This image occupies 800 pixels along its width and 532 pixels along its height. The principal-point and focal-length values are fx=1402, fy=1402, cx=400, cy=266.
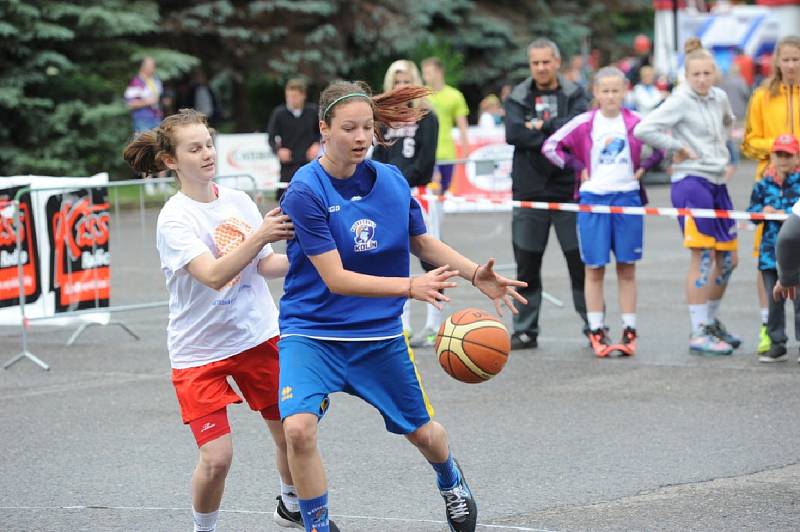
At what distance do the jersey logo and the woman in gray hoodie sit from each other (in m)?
4.96

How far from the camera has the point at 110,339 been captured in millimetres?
11414

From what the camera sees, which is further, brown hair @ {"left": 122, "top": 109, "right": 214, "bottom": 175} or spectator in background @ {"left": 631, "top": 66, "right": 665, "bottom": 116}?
spectator in background @ {"left": 631, "top": 66, "right": 665, "bottom": 116}

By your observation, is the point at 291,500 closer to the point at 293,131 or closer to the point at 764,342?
the point at 764,342

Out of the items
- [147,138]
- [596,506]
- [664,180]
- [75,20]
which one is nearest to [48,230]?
[147,138]

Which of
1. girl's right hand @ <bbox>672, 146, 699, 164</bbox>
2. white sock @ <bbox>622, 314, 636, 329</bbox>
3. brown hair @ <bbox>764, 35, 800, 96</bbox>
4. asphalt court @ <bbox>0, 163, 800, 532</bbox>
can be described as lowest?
asphalt court @ <bbox>0, 163, 800, 532</bbox>

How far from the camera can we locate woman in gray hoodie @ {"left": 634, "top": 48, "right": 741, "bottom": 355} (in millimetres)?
10047

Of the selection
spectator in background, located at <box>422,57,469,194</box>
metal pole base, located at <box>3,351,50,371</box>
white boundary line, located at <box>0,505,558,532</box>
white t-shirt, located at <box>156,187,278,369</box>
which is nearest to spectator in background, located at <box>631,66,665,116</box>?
spectator in background, located at <box>422,57,469,194</box>

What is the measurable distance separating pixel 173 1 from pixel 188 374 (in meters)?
22.4

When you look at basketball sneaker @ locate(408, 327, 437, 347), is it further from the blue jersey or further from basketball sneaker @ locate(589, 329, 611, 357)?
the blue jersey

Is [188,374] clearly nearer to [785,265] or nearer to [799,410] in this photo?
[785,265]

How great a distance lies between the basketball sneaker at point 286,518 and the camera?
231 inches

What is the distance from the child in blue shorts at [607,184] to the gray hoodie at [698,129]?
0.23 m

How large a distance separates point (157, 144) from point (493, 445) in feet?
9.07

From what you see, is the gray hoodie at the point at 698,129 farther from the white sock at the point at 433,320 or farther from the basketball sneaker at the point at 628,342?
the white sock at the point at 433,320
